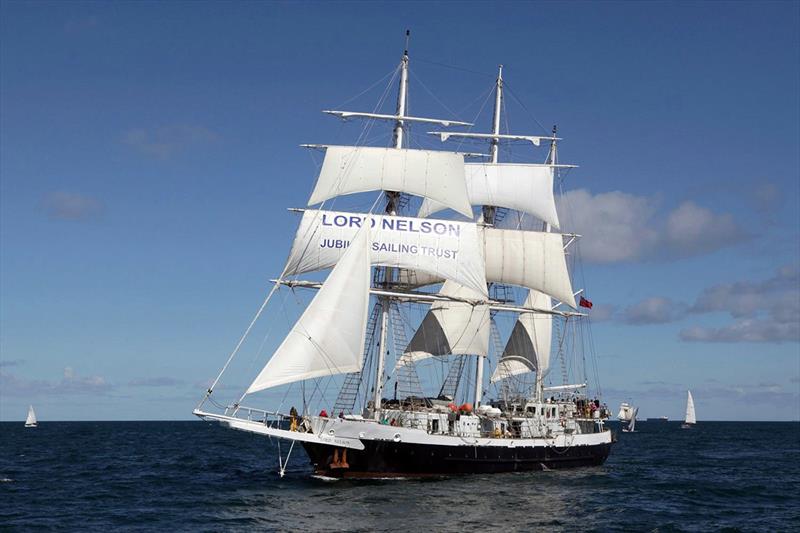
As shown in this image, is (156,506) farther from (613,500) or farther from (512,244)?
(512,244)

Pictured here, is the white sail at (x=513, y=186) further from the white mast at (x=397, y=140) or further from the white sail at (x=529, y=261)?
the white mast at (x=397, y=140)

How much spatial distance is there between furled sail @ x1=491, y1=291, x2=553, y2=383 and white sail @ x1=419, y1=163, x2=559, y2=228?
336 inches

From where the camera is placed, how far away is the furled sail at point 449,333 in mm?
69312

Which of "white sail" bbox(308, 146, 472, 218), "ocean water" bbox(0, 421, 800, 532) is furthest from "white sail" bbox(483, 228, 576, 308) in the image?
"ocean water" bbox(0, 421, 800, 532)

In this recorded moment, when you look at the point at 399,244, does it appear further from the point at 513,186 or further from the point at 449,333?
the point at 513,186

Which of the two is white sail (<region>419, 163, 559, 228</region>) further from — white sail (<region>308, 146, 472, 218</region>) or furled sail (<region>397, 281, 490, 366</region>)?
white sail (<region>308, 146, 472, 218</region>)

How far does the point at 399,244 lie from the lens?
61.5m

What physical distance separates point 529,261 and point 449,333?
35.8 ft

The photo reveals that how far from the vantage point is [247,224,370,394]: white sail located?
1982 inches

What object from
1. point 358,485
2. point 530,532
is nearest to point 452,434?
point 358,485

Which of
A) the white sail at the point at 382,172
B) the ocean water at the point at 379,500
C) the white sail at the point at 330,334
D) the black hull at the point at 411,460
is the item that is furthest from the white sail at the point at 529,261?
the white sail at the point at 330,334

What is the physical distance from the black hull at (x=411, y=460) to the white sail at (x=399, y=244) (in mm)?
11433

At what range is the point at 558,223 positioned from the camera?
79.8 meters

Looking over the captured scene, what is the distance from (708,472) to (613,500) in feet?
74.8
